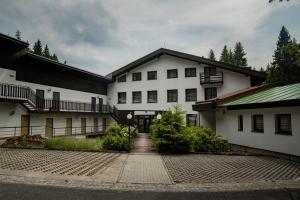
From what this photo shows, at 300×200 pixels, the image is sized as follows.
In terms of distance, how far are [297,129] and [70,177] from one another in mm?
9917

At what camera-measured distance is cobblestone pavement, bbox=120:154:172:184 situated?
25.2 feet

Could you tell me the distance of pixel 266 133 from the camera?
1298 centimetres

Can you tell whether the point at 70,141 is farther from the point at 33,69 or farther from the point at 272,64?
the point at 272,64

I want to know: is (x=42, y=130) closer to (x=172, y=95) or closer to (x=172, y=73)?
(x=172, y=95)

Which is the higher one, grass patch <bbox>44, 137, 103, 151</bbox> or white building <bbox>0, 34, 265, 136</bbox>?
white building <bbox>0, 34, 265, 136</bbox>

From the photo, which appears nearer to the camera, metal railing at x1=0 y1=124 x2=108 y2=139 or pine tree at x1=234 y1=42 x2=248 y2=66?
metal railing at x1=0 y1=124 x2=108 y2=139

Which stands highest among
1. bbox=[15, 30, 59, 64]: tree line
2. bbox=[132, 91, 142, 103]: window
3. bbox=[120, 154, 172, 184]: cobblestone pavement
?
bbox=[15, 30, 59, 64]: tree line

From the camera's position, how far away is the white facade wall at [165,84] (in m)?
28.0

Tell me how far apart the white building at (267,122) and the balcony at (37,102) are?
49.4 feet

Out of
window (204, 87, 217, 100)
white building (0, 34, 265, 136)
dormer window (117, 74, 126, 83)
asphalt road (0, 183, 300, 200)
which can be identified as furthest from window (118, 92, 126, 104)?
asphalt road (0, 183, 300, 200)

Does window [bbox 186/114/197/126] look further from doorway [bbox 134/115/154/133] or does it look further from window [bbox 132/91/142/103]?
window [bbox 132/91/142/103]

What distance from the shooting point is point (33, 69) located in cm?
2206

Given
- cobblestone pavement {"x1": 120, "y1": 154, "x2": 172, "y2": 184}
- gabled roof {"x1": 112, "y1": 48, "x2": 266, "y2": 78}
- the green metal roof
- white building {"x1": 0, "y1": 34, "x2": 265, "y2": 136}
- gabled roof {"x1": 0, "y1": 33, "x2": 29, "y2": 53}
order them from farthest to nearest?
gabled roof {"x1": 112, "y1": 48, "x2": 266, "y2": 78}, white building {"x1": 0, "y1": 34, "x2": 265, "y2": 136}, gabled roof {"x1": 0, "y1": 33, "x2": 29, "y2": 53}, the green metal roof, cobblestone pavement {"x1": 120, "y1": 154, "x2": 172, "y2": 184}

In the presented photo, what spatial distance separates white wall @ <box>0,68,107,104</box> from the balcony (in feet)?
3.84
